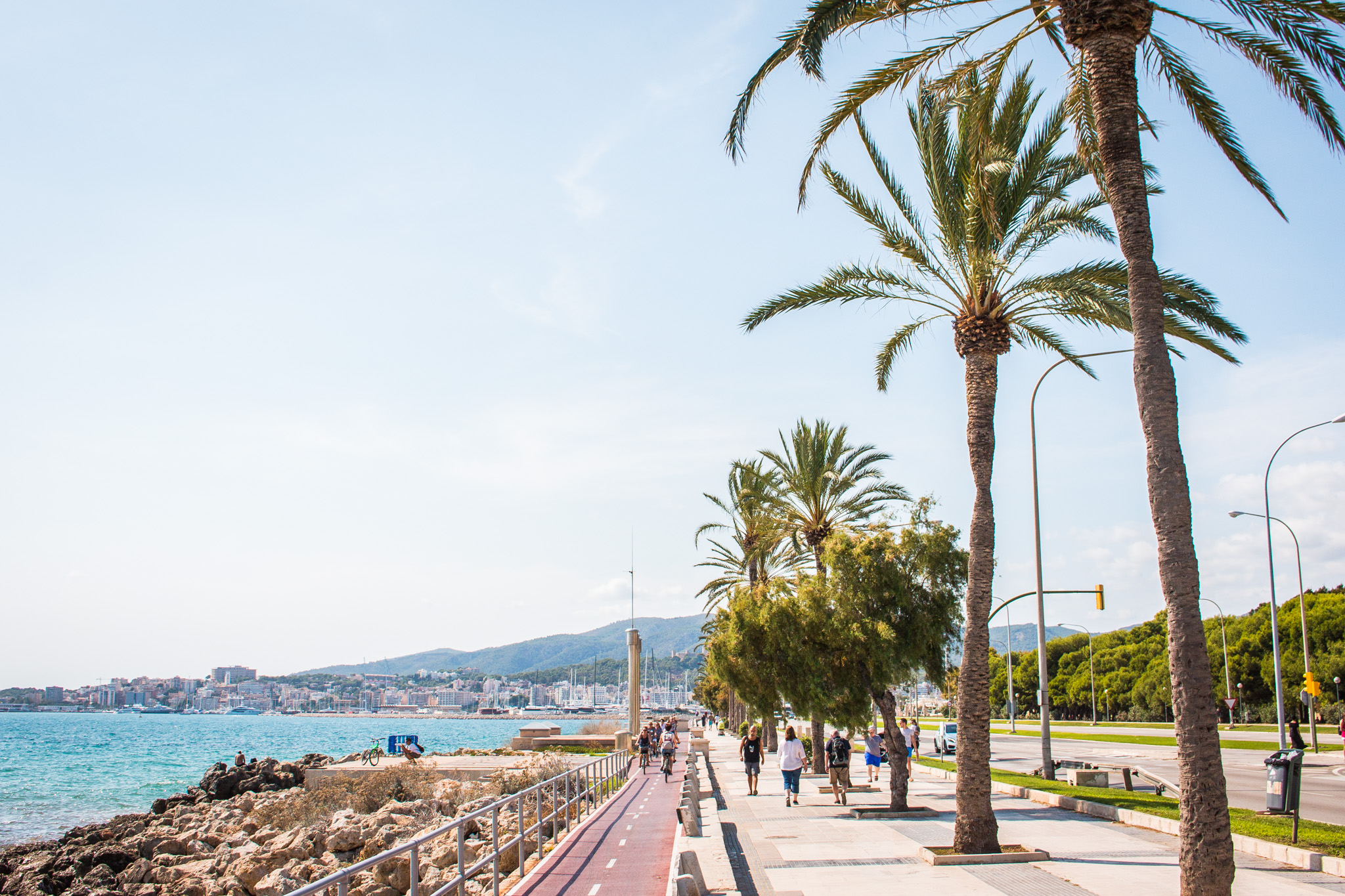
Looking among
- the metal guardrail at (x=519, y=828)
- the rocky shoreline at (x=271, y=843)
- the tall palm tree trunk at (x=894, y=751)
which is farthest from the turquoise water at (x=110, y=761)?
the tall palm tree trunk at (x=894, y=751)

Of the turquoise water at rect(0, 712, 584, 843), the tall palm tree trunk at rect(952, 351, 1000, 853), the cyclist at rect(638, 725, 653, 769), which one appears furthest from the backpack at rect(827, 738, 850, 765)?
the turquoise water at rect(0, 712, 584, 843)

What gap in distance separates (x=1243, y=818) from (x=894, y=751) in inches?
224

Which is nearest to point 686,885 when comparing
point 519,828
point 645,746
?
point 519,828

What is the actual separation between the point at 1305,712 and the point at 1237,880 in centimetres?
5958

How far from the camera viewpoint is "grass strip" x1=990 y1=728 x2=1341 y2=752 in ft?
123

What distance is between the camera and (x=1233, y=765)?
29188 mm

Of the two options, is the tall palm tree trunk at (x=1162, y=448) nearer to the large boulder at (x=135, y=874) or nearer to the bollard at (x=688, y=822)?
the bollard at (x=688, y=822)

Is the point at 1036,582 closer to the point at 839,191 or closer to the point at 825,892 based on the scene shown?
the point at 839,191

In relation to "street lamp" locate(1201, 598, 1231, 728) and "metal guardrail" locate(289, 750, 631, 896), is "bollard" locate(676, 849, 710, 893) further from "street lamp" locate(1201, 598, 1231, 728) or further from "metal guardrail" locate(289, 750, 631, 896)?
"street lamp" locate(1201, 598, 1231, 728)

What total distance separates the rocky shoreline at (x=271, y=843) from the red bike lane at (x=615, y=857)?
955mm

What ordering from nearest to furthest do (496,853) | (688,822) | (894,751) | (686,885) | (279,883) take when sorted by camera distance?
1. (686,885)
2. (496,853)
3. (688,822)
4. (279,883)
5. (894,751)

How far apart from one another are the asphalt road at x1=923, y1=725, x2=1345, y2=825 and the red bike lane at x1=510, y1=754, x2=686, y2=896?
10542 millimetres

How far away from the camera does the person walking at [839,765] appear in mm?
20578

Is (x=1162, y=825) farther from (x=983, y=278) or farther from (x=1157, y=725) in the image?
(x=1157, y=725)
